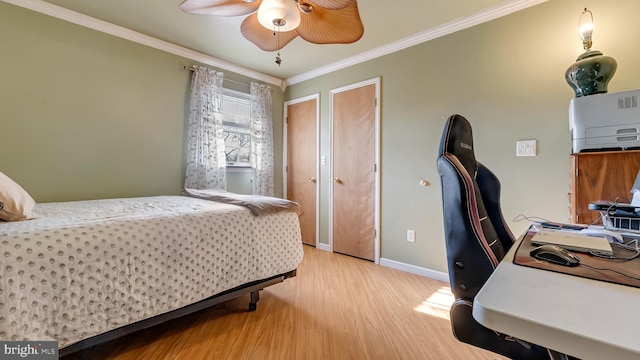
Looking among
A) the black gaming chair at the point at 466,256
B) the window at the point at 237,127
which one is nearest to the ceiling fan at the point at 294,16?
the black gaming chair at the point at 466,256

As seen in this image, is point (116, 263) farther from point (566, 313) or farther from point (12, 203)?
point (566, 313)

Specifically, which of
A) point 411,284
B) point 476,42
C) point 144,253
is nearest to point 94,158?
point 144,253

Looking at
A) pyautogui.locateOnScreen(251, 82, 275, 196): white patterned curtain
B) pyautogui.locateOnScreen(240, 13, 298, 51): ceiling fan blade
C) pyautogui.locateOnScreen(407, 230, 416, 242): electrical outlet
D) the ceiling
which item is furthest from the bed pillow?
pyautogui.locateOnScreen(407, 230, 416, 242): electrical outlet

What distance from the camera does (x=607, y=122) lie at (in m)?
1.44

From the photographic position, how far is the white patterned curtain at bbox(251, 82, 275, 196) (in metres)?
3.66

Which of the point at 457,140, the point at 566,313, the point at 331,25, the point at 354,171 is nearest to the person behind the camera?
the point at 566,313

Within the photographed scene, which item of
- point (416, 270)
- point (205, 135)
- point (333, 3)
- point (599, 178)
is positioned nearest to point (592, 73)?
point (599, 178)

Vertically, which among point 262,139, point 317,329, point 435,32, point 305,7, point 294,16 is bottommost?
point 317,329

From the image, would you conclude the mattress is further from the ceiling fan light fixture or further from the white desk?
the white desk

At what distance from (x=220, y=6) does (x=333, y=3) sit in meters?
0.71

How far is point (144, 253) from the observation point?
143 cm

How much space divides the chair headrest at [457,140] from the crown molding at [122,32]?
10.2 feet

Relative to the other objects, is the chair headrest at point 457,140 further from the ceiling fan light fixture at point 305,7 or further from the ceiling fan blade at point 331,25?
the ceiling fan light fixture at point 305,7

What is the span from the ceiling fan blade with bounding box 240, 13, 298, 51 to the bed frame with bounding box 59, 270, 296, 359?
1771mm
